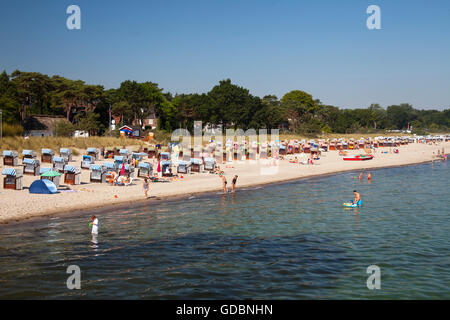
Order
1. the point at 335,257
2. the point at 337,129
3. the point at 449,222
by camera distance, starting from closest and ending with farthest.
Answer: the point at 335,257
the point at 449,222
the point at 337,129

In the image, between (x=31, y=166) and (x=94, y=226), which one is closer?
(x=94, y=226)

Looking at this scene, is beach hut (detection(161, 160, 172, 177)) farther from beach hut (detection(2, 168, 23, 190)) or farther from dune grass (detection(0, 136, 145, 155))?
beach hut (detection(2, 168, 23, 190))

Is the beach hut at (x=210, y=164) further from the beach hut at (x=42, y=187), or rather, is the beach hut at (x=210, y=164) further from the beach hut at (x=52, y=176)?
the beach hut at (x=42, y=187)

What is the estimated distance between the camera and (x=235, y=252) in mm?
17031

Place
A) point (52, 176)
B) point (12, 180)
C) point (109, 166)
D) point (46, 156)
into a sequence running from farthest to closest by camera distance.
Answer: point (46, 156)
point (109, 166)
point (52, 176)
point (12, 180)

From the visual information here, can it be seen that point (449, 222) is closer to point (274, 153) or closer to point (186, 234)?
point (186, 234)

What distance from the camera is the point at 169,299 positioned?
495 inches

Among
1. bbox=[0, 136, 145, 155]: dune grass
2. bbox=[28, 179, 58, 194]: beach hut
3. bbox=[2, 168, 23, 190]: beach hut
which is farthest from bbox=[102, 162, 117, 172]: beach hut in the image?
bbox=[0, 136, 145, 155]: dune grass

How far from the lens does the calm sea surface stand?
43.7 ft

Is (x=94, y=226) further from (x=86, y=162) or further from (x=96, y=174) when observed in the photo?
(x=86, y=162)

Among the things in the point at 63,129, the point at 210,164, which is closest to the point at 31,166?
the point at 210,164

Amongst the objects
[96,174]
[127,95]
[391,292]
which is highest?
[127,95]

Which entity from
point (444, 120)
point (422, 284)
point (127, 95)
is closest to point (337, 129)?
point (127, 95)
